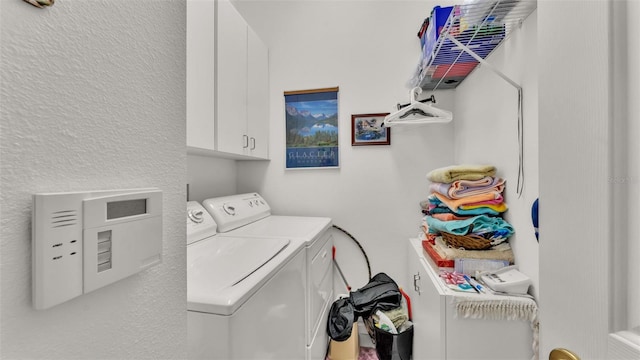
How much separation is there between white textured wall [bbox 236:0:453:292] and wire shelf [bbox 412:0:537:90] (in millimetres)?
431

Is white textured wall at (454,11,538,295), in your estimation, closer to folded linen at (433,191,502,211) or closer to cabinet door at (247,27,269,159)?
folded linen at (433,191,502,211)

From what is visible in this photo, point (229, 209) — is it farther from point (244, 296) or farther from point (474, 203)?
point (474, 203)

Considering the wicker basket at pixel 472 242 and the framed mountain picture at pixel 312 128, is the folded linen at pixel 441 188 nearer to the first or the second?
the wicker basket at pixel 472 242

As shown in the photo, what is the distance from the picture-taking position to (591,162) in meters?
0.35

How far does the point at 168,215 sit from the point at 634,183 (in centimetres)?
66

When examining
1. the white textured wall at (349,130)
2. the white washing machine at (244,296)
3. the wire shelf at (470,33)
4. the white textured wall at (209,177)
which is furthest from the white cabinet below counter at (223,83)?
the wire shelf at (470,33)

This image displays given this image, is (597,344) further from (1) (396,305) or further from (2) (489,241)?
(1) (396,305)

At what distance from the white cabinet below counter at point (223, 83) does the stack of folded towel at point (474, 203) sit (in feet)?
4.27

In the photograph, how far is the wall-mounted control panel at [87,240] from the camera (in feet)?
0.84

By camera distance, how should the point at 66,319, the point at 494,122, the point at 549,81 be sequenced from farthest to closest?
the point at 494,122, the point at 549,81, the point at 66,319

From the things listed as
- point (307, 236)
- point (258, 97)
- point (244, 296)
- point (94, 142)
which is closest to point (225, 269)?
point (244, 296)

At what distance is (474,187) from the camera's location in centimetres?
134

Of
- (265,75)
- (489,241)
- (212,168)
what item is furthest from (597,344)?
(265,75)

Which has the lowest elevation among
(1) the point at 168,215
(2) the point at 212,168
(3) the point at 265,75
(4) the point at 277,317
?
(4) the point at 277,317
